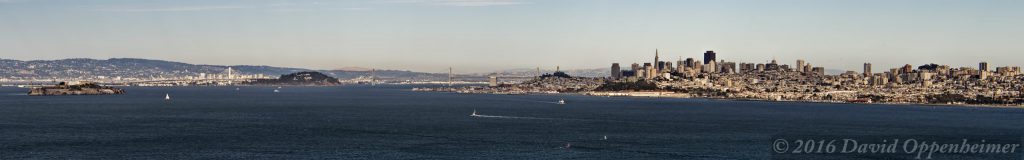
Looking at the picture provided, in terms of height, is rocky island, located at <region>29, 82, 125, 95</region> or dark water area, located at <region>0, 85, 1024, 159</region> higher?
rocky island, located at <region>29, 82, 125, 95</region>

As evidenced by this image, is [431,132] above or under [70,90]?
under

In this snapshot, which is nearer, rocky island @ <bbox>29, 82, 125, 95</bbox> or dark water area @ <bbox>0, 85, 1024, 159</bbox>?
dark water area @ <bbox>0, 85, 1024, 159</bbox>

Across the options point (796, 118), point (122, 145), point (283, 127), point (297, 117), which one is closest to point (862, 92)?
point (796, 118)

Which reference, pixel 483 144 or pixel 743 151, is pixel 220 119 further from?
pixel 743 151

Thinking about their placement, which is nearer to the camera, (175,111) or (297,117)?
(297,117)

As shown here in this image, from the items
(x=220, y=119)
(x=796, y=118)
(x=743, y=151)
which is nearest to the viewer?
(x=743, y=151)

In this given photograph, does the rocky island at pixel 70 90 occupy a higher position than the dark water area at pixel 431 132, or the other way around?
the rocky island at pixel 70 90

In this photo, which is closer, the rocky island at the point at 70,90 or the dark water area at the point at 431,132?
the dark water area at the point at 431,132

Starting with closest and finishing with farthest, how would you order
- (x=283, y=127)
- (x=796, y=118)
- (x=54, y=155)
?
(x=54, y=155)
(x=283, y=127)
(x=796, y=118)

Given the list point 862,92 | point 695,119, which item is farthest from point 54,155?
point 862,92

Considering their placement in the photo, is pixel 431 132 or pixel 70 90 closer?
pixel 431 132
